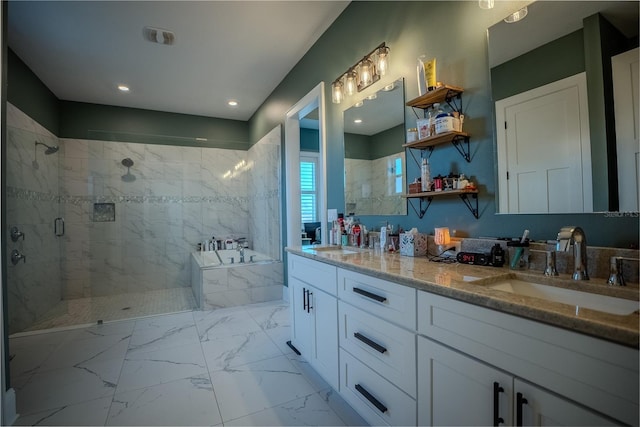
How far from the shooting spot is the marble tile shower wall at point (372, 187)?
1.99m

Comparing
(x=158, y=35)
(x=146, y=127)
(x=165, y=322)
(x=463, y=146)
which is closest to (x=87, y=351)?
(x=165, y=322)

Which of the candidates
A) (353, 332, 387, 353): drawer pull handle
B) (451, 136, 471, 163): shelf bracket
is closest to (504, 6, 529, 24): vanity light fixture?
(451, 136, 471, 163): shelf bracket

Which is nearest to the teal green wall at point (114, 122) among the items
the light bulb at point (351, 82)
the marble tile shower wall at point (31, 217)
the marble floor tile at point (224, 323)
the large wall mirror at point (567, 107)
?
the marble tile shower wall at point (31, 217)

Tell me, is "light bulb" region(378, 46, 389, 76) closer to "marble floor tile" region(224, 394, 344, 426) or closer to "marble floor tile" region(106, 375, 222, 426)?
"marble floor tile" region(224, 394, 344, 426)

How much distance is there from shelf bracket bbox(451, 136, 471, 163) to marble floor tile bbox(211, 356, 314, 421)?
1618 millimetres

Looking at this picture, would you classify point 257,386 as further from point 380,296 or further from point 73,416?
point 380,296

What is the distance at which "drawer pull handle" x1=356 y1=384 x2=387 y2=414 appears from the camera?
1.25m

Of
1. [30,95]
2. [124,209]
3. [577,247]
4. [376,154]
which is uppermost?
[30,95]

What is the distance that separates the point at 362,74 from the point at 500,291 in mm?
1771

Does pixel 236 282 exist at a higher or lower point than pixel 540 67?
lower

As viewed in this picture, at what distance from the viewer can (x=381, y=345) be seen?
1.26 metres

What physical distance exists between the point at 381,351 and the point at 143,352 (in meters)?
2.06

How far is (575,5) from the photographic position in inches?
43.5

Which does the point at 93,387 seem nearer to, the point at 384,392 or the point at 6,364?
the point at 6,364
